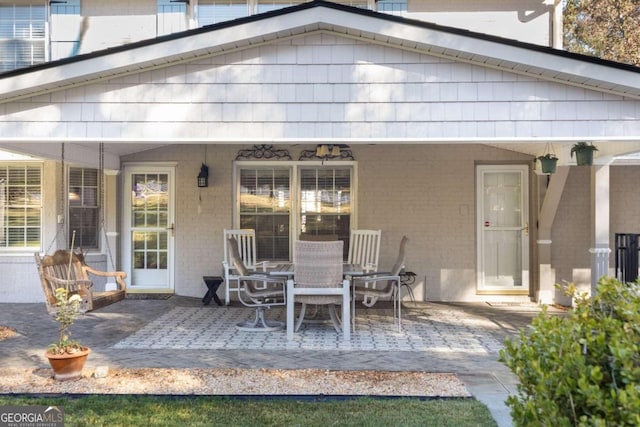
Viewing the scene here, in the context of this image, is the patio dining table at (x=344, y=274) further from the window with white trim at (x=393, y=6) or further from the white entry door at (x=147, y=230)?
the window with white trim at (x=393, y=6)

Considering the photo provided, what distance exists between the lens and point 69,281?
18.4 ft

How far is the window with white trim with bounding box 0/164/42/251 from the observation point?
9.07 meters

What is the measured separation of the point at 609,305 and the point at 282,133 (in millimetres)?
3495

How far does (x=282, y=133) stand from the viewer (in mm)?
5215

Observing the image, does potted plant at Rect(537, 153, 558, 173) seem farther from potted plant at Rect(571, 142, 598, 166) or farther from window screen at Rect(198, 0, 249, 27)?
window screen at Rect(198, 0, 249, 27)

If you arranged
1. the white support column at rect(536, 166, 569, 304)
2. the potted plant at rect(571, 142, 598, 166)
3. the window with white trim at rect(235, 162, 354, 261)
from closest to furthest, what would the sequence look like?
1. the potted plant at rect(571, 142, 598, 166)
2. the white support column at rect(536, 166, 569, 304)
3. the window with white trim at rect(235, 162, 354, 261)

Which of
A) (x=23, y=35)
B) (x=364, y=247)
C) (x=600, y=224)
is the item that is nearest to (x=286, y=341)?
(x=364, y=247)

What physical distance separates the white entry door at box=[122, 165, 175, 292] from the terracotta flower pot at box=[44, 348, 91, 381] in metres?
4.91

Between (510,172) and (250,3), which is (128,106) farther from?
(510,172)

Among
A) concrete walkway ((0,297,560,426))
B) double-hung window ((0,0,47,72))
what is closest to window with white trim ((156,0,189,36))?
double-hung window ((0,0,47,72))

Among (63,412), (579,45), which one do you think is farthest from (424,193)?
(579,45)

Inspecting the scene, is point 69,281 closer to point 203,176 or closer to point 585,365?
point 203,176

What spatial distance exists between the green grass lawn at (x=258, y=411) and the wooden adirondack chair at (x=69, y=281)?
145 centimetres

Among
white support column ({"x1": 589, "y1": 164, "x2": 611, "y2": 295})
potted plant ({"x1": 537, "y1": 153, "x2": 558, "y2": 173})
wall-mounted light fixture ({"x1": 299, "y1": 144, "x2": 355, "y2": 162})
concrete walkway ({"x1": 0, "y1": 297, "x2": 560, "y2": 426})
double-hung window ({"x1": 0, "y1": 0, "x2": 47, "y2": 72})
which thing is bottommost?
concrete walkway ({"x1": 0, "y1": 297, "x2": 560, "y2": 426})
